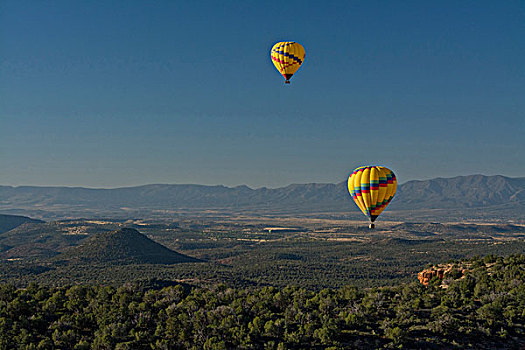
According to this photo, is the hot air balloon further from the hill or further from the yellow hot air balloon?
the hill

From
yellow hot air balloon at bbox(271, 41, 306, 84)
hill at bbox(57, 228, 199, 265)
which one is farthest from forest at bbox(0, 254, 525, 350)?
hill at bbox(57, 228, 199, 265)

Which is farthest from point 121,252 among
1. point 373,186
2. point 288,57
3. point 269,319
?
point 269,319

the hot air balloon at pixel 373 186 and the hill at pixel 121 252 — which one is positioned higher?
the hot air balloon at pixel 373 186

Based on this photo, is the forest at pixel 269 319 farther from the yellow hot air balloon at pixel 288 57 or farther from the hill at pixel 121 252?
the hill at pixel 121 252

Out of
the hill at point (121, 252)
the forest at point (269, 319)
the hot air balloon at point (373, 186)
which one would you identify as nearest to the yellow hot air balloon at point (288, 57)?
the hot air balloon at point (373, 186)

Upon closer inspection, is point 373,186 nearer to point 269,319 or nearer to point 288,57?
point 269,319

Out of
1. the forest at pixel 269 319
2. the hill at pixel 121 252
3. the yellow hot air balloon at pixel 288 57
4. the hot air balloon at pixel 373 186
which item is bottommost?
the hill at pixel 121 252

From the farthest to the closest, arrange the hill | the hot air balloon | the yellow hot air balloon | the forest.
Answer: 1. the hill
2. the yellow hot air balloon
3. the hot air balloon
4. the forest
